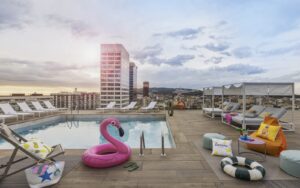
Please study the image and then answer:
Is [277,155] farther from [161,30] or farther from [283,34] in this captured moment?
[161,30]

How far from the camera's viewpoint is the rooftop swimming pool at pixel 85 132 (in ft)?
18.6

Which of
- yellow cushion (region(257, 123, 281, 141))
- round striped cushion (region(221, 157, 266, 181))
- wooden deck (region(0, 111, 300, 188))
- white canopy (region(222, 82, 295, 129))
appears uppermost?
white canopy (region(222, 82, 295, 129))

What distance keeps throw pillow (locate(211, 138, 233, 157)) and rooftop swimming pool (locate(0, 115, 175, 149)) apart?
1284 millimetres

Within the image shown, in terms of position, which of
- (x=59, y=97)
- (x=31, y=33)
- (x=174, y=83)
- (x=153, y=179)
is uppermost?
(x=31, y=33)

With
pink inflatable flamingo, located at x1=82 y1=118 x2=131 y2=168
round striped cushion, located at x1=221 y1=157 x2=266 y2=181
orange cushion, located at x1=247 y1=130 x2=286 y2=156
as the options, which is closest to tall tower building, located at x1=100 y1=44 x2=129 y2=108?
pink inflatable flamingo, located at x1=82 y1=118 x2=131 y2=168

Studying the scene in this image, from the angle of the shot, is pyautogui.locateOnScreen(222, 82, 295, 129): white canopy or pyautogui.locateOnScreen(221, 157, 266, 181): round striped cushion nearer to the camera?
pyautogui.locateOnScreen(221, 157, 266, 181): round striped cushion

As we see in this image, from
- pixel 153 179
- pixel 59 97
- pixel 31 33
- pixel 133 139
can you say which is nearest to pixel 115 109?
pixel 59 97

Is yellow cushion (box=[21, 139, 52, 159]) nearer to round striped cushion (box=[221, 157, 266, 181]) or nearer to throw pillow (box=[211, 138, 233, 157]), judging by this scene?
round striped cushion (box=[221, 157, 266, 181])

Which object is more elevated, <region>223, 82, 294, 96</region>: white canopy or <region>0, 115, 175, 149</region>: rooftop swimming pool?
<region>223, 82, 294, 96</region>: white canopy

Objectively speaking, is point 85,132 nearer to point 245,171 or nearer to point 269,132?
point 245,171

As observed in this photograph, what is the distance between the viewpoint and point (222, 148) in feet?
11.3

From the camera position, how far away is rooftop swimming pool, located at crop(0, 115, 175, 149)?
566 centimetres

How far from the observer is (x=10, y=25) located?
21.3 ft

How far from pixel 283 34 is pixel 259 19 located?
1.50 meters
